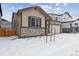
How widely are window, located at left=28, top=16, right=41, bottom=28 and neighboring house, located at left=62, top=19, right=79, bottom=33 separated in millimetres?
569

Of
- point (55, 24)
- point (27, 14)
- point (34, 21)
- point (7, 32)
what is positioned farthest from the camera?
point (34, 21)

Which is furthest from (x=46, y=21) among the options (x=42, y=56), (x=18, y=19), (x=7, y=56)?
(x=7, y=56)

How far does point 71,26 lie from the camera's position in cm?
279

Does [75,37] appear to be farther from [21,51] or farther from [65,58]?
[21,51]

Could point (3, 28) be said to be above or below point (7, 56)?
above

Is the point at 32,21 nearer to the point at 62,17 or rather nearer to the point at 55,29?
the point at 55,29

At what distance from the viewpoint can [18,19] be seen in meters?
2.85

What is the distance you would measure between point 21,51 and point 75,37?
1.07 m

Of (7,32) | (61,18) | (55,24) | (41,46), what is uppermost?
(61,18)

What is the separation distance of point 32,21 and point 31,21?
2cm

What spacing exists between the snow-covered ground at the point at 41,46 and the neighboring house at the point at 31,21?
0.17m

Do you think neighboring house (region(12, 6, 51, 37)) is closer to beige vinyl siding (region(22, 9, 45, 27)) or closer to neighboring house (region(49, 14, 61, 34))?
beige vinyl siding (region(22, 9, 45, 27))

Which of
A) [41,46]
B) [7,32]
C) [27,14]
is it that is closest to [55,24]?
[41,46]

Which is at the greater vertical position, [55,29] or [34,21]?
[34,21]
